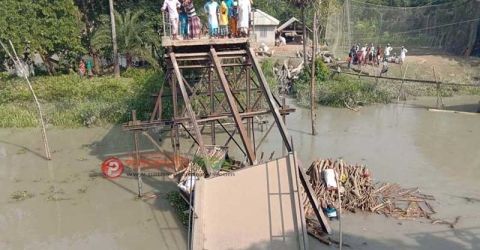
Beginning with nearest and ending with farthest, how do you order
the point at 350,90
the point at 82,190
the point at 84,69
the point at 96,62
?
the point at 82,190 → the point at 350,90 → the point at 84,69 → the point at 96,62

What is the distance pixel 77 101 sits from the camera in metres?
18.1

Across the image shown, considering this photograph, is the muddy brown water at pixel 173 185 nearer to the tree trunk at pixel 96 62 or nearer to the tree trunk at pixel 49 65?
the tree trunk at pixel 49 65

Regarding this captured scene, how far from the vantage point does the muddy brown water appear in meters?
9.23

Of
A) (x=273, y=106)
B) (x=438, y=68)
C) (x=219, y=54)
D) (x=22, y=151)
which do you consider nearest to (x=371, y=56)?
(x=438, y=68)

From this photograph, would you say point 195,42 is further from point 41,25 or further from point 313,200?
point 41,25

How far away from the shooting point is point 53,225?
9906 mm

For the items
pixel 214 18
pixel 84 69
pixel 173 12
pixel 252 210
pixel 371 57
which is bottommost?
pixel 252 210

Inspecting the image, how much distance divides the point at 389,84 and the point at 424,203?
13.1 metres

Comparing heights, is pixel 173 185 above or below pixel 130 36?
below

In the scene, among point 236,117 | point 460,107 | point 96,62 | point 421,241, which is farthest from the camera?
point 96,62

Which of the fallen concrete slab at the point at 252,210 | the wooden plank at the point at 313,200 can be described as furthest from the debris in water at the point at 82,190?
the wooden plank at the point at 313,200

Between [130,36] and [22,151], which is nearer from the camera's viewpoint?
[22,151]

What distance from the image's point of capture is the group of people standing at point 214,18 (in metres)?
10.4

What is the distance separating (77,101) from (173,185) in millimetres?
8686
